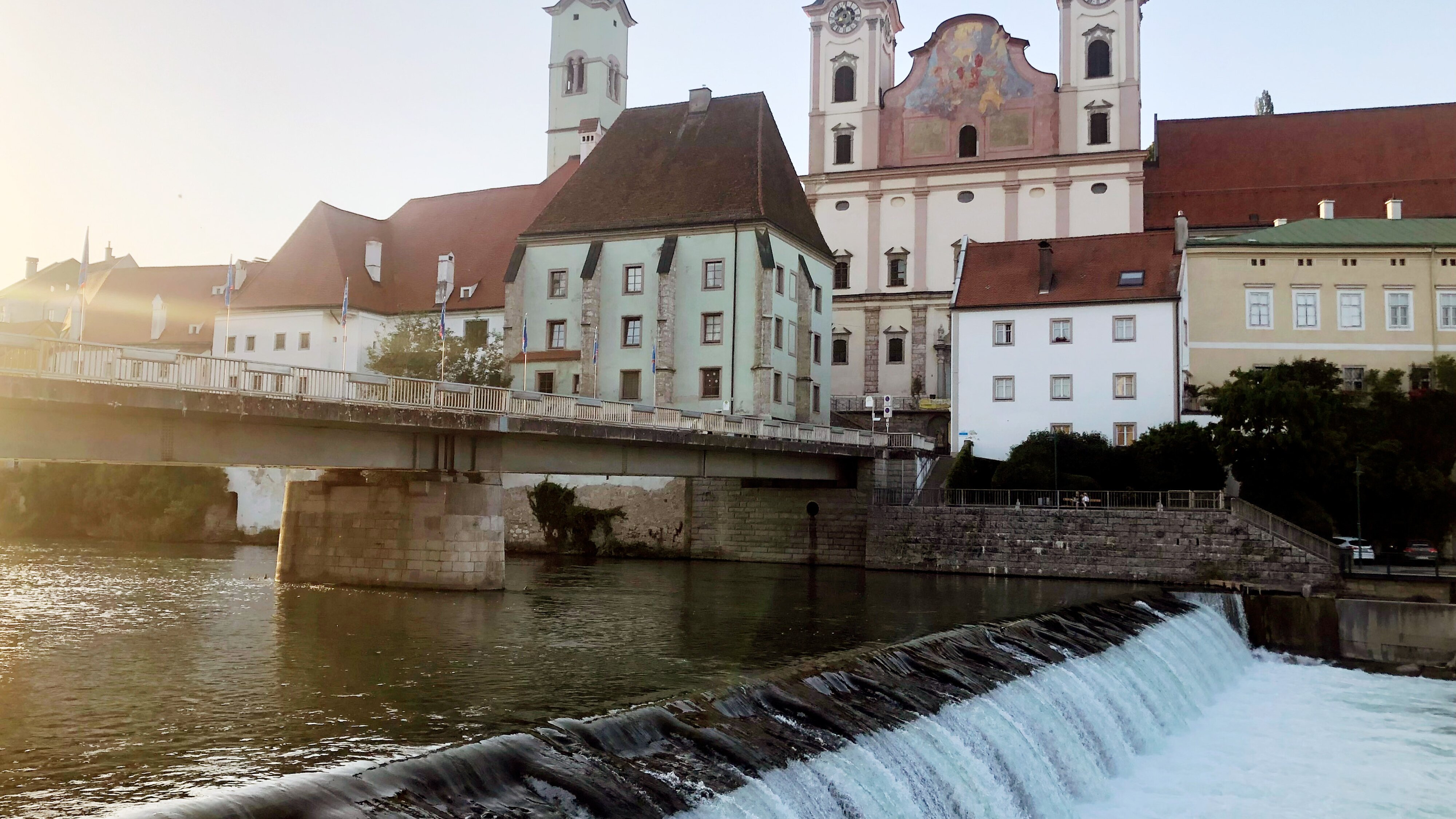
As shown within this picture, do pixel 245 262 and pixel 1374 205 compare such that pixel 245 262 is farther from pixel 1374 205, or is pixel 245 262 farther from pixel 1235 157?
pixel 1374 205

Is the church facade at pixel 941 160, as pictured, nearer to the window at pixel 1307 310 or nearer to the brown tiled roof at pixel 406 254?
the window at pixel 1307 310

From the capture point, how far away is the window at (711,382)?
60.3 m

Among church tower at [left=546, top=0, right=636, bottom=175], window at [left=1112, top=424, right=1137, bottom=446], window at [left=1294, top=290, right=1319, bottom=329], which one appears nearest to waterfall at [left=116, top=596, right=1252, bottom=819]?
window at [left=1112, top=424, right=1137, bottom=446]

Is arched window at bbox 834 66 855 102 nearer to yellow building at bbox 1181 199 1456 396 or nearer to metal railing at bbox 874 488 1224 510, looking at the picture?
yellow building at bbox 1181 199 1456 396

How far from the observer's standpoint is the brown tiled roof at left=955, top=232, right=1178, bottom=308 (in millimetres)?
54125

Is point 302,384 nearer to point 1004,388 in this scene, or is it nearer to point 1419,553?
point 1004,388

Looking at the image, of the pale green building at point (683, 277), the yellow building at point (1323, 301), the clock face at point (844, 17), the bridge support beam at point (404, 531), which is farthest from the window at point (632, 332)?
the clock face at point (844, 17)

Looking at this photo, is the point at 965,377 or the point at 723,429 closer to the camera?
the point at 723,429

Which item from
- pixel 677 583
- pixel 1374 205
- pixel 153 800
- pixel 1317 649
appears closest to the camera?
pixel 153 800

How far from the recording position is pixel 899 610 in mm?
31984

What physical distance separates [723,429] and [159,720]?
28329 millimetres

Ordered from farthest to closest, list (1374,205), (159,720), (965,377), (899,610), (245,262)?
(245,262)
(1374,205)
(965,377)
(899,610)
(159,720)

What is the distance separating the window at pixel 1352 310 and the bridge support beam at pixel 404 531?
3989 cm

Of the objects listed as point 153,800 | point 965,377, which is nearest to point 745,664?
point 153,800
